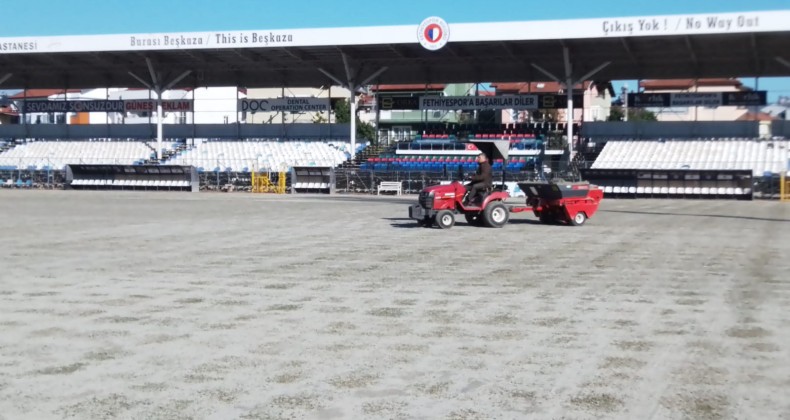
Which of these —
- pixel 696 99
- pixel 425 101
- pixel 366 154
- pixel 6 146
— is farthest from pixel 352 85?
pixel 6 146

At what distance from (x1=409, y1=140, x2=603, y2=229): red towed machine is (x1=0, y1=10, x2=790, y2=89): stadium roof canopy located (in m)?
20.7

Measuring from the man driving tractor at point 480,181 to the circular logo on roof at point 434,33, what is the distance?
2238cm

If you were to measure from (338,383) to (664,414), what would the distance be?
7.39ft

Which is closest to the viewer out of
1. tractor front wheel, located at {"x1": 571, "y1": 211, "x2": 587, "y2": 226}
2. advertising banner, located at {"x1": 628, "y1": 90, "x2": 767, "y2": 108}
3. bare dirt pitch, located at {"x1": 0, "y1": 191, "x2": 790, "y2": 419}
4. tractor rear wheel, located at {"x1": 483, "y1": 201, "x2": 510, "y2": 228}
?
bare dirt pitch, located at {"x1": 0, "y1": 191, "x2": 790, "y2": 419}

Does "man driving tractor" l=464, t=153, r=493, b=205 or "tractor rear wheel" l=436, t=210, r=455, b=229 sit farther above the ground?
"man driving tractor" l=464, t=153, r=493, b=205

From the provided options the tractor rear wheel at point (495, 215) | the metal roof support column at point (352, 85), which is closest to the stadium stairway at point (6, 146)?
the metal roof support column at point (352, 85)

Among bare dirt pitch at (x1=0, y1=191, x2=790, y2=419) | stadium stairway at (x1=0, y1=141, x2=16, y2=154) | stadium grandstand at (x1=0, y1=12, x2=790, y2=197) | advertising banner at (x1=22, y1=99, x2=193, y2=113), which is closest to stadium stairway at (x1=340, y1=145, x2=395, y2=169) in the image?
stadium grandstand at (x1=0, y1=12, x2=790, y2=197)

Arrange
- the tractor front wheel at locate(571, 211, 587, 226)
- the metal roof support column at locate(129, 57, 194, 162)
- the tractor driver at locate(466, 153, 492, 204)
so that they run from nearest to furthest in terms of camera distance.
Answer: the tractor driver at locate(466, 153, 492, 204), the tractor front wheel at locate(571, 211, 587, 226), the metal roof support column at locate(129, 57, 194, 162)

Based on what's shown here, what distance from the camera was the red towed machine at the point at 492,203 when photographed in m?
19.5

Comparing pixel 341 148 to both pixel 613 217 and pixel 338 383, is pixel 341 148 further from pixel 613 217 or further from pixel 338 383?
pixel 338 383

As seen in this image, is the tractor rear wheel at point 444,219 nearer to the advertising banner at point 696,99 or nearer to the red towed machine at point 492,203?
the red towed machine at point 492,203

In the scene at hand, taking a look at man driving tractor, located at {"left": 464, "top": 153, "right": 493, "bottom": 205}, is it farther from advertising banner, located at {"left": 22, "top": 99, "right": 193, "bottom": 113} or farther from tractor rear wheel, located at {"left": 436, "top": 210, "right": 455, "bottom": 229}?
advertising banner, located at {"left": 22, "top": 99, "right": 193, "bottom": 113}

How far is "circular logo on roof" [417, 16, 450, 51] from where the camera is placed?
135ft

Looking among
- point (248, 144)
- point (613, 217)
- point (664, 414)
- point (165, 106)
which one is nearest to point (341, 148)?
point (248, 144)
